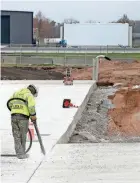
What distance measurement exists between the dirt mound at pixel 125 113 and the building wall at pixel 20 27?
70474 millimetres

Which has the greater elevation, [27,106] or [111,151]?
[27,106]

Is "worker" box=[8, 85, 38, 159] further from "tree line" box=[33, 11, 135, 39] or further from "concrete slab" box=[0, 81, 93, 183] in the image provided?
"tree line" box=[33, 11, 135, 39]

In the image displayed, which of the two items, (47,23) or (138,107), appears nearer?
(138,107)

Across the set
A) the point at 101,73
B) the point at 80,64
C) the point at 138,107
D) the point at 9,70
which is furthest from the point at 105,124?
the point at 80,64

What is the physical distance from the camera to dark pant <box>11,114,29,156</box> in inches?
404

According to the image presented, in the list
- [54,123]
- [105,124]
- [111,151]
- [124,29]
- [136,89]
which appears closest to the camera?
[111,151]

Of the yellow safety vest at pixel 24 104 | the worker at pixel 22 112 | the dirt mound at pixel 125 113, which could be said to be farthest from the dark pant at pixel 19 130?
the dirt mound at pixel 125 113

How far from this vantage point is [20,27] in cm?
9819

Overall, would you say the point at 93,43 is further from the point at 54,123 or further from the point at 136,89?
the point at 54,123

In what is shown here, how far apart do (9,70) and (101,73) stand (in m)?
7.10

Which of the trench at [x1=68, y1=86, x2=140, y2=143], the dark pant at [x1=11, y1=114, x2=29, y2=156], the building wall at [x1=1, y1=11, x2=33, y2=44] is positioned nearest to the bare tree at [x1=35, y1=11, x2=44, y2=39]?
the building wall at [x1=1, y1=11, x2=33, y2=44]

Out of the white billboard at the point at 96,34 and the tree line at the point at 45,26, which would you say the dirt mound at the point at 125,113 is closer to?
the white billboard at the point at 96,34

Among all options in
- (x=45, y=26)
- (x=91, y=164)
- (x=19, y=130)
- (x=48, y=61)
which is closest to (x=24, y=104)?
(x=19, y=130)

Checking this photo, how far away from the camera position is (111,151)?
11.1 meters
